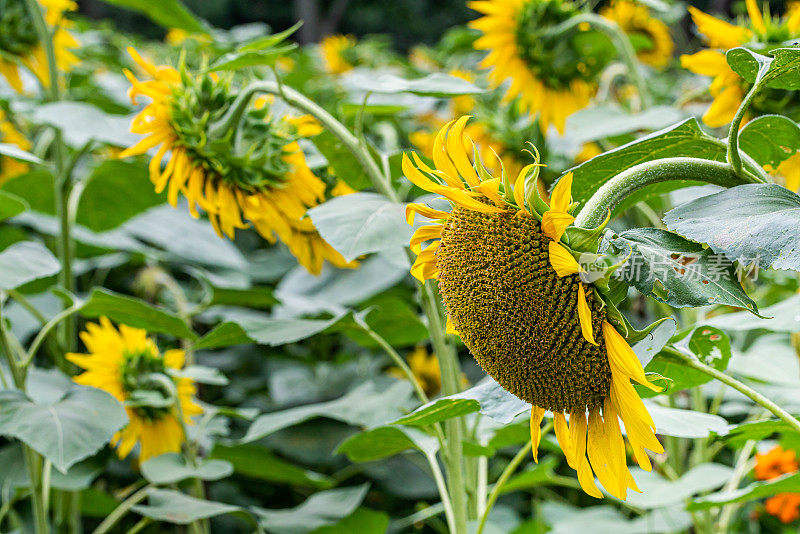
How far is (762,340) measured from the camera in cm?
125

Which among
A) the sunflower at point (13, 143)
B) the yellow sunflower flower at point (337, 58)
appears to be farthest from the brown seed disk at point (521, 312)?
the yellow sunflower flower at point (337, 58)

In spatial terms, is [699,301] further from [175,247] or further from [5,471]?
[175,247]

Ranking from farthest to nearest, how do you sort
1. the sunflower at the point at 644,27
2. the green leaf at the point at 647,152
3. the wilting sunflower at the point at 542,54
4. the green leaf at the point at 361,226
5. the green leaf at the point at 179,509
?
the sunflower at the point at 644,27
the wilting sunflower at the point at 542,54
the green leaf at the point at 179,509
the green leaf at the point at 361,226
the green leaf at the point at 647,152

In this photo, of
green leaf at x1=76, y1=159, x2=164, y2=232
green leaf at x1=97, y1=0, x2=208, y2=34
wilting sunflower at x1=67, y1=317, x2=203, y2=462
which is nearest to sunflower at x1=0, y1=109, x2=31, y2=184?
green leaf at x1=76, y1=159, x2=164, y2=232

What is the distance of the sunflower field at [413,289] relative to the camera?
20.2 inches

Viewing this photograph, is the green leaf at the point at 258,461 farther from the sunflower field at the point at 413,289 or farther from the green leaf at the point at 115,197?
the green leaf at the point at 115,197

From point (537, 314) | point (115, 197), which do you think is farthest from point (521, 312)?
point (115, 197)

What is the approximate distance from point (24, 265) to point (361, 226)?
0.42 m

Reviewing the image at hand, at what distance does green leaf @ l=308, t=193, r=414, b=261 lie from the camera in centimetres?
69

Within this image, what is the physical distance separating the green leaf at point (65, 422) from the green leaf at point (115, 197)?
1.49 ft

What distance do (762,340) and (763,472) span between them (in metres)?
0.21

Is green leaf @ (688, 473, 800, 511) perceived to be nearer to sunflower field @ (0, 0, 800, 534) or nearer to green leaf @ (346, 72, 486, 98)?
sunflower field @ (0, 0, 800, 534)

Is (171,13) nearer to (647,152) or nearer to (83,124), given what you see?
(83,124)

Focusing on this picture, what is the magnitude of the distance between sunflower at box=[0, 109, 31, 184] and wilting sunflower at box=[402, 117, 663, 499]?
145 cm
